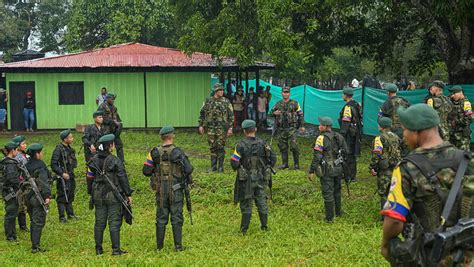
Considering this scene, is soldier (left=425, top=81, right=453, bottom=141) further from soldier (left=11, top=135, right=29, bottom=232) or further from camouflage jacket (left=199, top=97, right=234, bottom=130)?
soldier (left=11, top=135, right=29, bottom=232)

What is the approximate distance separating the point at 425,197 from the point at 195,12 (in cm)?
1822

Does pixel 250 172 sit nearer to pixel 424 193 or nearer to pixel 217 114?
pixel 217 114

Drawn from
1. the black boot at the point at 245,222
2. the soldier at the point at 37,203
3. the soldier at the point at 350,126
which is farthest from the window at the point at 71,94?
the black boot at the point at 245,222

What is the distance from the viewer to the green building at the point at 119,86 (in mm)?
24531

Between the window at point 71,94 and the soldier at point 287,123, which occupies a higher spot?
the window at point 71,94

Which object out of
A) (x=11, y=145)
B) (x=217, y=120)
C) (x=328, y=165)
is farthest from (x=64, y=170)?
(x=328, y=165)

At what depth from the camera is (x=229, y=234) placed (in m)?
10.3

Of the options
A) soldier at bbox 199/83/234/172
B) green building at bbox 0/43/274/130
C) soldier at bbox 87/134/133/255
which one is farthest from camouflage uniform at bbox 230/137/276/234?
green building at bbox 0/43/274/130

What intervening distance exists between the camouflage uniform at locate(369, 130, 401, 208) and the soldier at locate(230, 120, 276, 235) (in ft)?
5.82

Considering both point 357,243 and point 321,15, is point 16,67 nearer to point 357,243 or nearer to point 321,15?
point 321,15

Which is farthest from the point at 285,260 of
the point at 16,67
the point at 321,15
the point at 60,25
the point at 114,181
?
the point at 60,25

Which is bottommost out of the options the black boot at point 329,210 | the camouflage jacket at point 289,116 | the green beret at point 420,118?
the black boot at point 329,210

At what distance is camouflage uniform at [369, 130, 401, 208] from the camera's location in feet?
33.8

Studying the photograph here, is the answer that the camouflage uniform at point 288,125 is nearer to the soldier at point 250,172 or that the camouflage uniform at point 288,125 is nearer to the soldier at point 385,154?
the soldier at point 385,154
